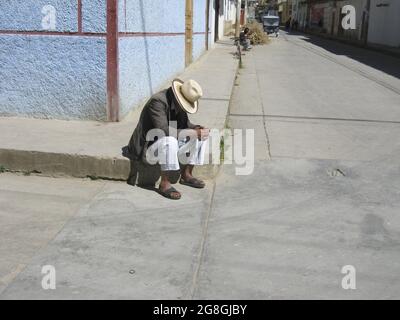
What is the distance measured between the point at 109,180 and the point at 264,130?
3.10 metres

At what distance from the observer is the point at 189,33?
1530cm

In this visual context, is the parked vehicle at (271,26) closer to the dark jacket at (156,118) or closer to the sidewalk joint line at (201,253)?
the dark jacket at (156,118)

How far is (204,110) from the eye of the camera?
27.3 feet

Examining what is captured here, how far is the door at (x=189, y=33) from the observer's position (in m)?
14.9

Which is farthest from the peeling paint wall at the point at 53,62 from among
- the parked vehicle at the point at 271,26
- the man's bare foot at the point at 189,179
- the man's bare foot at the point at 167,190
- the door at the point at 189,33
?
the parked vehicle at the point at 271,26

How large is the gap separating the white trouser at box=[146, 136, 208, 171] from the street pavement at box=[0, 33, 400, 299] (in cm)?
32

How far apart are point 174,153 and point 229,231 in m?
1.04

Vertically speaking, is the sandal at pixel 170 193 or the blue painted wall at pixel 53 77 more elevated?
the blue painted wall at pixel 53 77

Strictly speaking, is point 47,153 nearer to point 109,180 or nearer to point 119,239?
point 109,180

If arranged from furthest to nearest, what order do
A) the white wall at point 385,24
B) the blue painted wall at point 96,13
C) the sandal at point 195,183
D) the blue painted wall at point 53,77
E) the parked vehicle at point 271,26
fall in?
the parked vehicle at point 271,26 → the white wall at point 385,24 → the blue painted wall at point 53,77 → the blue painted wall at point 96,13 → the sandal at point 195,183

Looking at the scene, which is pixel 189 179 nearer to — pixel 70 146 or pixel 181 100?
pixel 181 100

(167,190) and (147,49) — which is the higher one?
(147,49)

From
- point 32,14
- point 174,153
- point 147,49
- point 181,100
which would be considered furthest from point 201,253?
point 147,49

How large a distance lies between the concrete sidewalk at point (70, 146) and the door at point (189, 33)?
749cm
